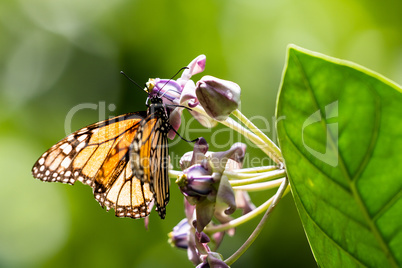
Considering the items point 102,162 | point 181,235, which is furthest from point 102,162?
point 181,235

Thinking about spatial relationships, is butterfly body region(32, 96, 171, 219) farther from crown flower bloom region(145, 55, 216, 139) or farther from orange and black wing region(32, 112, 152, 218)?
crown flower bloom region(145, 55, 216, 139)

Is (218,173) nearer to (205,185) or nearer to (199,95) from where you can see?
(205,185)

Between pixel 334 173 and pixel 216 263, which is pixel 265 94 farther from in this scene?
pixel 334 173

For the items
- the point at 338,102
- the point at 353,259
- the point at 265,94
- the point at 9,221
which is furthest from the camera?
the point at 9,221

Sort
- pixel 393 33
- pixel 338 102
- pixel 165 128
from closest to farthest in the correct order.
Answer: pixel 338 102 → pixel 165 128 → pixel 393 33

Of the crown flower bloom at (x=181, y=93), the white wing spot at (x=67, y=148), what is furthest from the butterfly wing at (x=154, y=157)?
the white wing spot at (x=67, y=148)

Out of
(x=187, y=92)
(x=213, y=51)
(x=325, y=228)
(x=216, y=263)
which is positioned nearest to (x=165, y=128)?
(x=187, y=92)

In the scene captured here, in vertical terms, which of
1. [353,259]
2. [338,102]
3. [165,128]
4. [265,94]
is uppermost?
[265,94]
